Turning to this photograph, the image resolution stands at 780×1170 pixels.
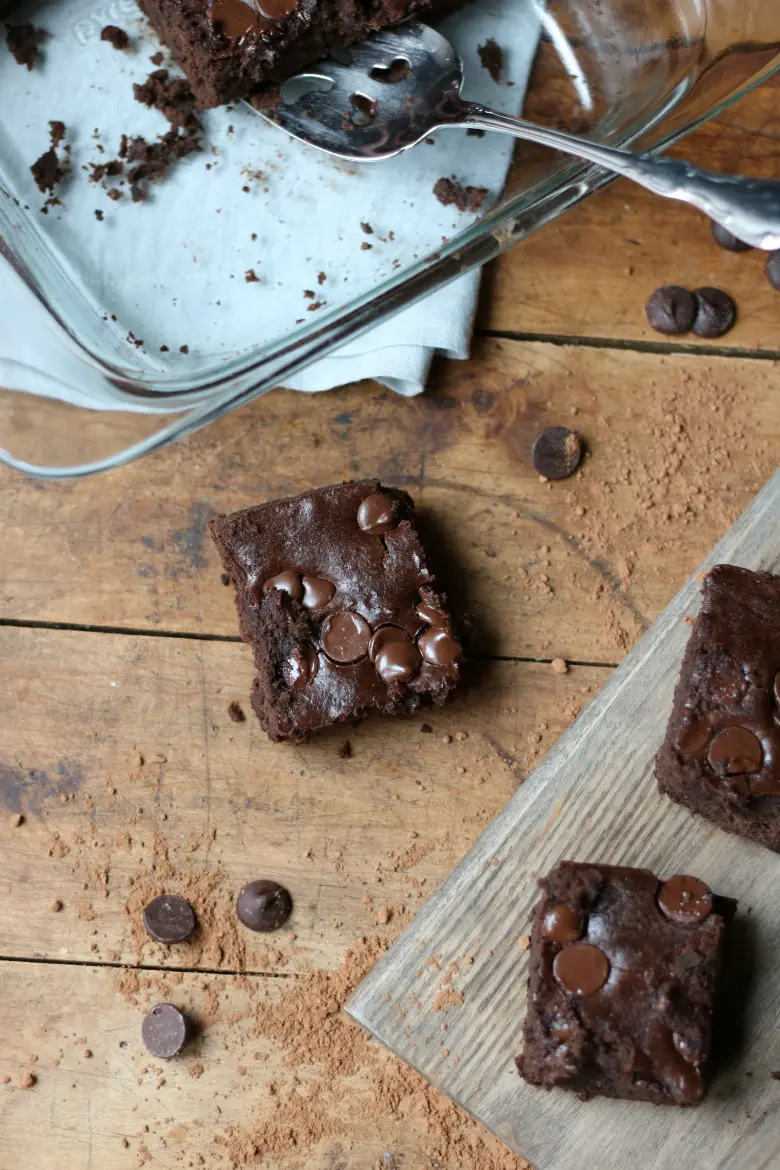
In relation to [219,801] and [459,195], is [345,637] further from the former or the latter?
[459,195]

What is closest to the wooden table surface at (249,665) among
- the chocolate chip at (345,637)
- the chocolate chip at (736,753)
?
the chocolate chip at (345,637)

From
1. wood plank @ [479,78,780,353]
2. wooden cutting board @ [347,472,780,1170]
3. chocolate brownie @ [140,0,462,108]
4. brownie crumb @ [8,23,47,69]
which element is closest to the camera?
wooden cutting board @ [347,472,780,1170]

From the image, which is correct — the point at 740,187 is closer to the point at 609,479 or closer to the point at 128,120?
the point at 609,479

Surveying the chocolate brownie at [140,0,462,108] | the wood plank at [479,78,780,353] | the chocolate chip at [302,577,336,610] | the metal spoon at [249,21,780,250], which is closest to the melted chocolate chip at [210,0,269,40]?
the chocolate brownie at [140,0,462,108]

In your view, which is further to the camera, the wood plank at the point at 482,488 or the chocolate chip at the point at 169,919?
the wood plank at the point at 482,488

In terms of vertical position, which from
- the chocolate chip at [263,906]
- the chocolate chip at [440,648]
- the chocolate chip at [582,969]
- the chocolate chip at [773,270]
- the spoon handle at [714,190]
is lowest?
the chocolate chip at [263,906]

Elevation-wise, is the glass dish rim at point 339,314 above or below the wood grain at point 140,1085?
above

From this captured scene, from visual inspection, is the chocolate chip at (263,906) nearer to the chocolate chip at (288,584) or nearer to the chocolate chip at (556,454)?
the chocolate chip at (288,584)

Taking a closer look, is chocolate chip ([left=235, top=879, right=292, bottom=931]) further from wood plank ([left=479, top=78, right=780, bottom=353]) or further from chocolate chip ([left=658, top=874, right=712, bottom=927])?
wood plank ([left=479, top=78, right=780, bottom=353])
